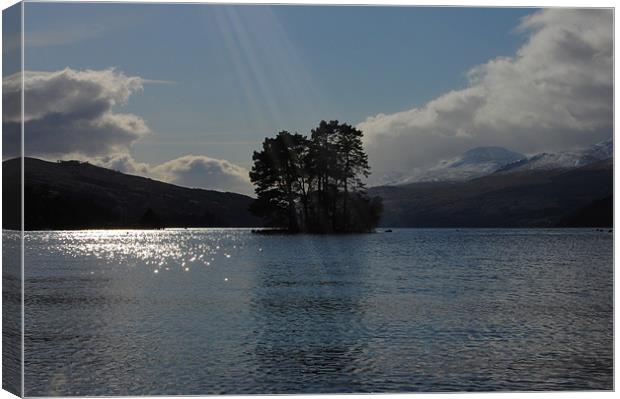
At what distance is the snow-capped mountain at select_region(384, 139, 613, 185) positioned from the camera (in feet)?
59.1

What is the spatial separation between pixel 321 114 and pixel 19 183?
694 cm

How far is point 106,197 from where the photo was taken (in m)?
25.9

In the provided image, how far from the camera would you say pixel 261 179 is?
18109mm

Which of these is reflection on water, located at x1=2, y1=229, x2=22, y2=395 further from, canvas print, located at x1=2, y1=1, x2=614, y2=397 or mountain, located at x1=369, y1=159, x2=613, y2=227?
mountain, located at x1=369, y1=159, x2=613, y2=227

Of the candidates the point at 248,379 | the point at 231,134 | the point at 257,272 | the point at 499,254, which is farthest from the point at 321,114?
the point at 499,254

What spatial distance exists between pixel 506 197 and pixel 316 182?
6.66 m

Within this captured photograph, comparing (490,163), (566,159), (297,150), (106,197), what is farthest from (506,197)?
(106,197)

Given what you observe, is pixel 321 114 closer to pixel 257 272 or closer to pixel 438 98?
pixel 438 98

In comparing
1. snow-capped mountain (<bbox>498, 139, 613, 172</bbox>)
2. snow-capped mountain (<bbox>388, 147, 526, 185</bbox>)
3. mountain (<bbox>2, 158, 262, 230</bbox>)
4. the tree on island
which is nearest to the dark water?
the tree on island

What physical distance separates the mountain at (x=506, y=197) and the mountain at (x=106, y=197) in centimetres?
399

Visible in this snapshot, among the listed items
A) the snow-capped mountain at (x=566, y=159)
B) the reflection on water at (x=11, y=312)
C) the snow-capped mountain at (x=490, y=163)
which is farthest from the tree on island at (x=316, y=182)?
the reflection on water at (x=11, y=312)

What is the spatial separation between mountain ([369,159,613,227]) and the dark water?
76.8 inches

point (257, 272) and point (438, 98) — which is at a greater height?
point (438, 98)

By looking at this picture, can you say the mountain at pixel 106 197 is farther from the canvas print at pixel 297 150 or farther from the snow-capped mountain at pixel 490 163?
the snow-capped mountain at pixel 490 163
